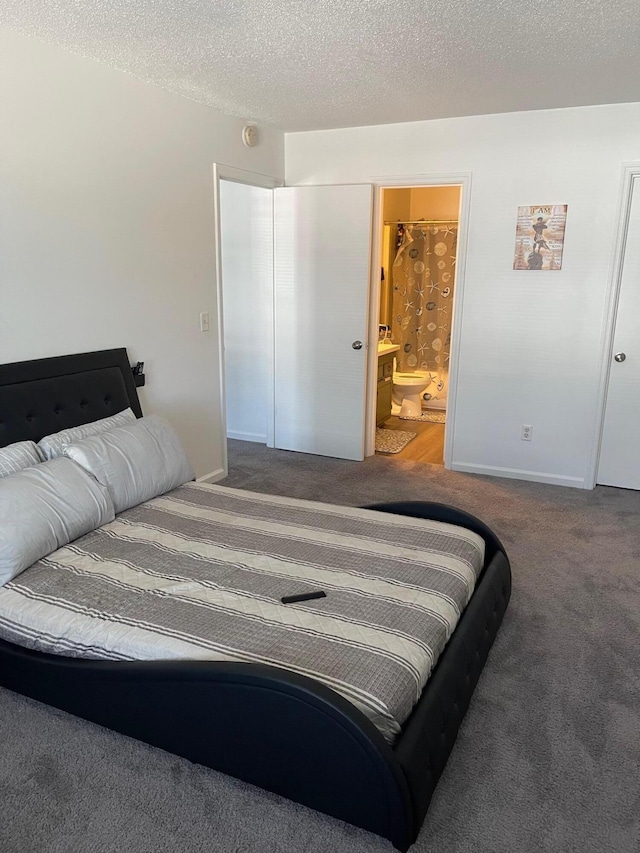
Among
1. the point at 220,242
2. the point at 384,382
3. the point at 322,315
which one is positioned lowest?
the point at 384,382

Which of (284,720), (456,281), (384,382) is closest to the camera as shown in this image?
(284,720)

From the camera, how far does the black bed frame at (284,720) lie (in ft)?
5.25

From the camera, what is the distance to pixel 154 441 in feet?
10.1

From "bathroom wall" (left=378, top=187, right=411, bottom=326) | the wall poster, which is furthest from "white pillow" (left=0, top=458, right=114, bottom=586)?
"bathroom wall" (left=378, top=187, right=411, bottom=326)

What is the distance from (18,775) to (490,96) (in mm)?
3943

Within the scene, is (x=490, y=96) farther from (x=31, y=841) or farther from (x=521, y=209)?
(x=31, y=841)

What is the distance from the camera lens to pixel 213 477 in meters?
4.45

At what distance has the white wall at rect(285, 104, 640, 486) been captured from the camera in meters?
4.06

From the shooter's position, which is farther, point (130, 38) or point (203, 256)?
point (203, 256)

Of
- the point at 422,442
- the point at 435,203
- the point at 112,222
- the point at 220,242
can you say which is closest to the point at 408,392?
the point at 422,442

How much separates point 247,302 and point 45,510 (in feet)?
10.5

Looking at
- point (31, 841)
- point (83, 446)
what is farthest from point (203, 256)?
Answer: point (31, 841)

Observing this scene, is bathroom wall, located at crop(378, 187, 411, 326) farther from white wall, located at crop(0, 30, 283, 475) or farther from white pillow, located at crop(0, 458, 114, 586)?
white pillow, located at crop(0, 458, 114, 586)

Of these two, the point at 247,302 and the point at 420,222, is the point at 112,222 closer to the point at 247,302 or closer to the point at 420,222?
the point at 247,302
